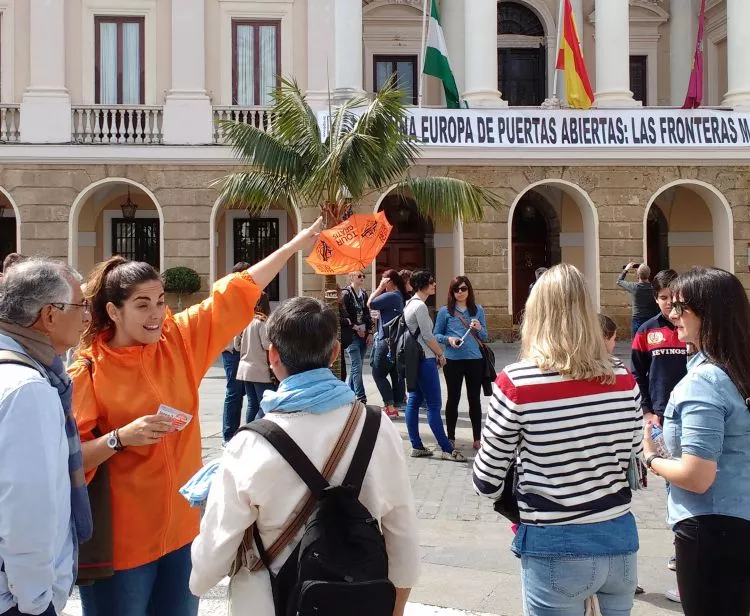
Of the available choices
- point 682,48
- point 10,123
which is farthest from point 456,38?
point 10,123

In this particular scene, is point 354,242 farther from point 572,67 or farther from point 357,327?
point 572,67

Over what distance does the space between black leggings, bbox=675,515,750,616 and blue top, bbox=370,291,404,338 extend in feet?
22.1

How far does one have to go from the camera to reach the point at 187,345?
3.13 metres

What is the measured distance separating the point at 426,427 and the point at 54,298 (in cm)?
747

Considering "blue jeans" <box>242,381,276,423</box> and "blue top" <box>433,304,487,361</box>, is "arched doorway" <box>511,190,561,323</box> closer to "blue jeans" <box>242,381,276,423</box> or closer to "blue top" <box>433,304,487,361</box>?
Result: "blue top" <box>433,304,487,361</box>

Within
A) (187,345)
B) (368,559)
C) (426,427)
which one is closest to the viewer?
(368,559)

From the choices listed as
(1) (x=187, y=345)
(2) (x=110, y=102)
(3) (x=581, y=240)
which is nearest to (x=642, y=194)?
(3) (x=581, y=240)

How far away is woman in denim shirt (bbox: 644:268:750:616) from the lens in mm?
2758

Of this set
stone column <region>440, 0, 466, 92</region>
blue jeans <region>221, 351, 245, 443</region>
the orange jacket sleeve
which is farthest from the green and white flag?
the orange jacket sleeve

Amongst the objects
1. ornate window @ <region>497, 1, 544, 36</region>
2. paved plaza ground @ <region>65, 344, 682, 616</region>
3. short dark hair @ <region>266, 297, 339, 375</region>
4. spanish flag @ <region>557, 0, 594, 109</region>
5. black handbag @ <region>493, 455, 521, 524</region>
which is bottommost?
paved plaza ground @ <region>65, 344, 682, 616</region>

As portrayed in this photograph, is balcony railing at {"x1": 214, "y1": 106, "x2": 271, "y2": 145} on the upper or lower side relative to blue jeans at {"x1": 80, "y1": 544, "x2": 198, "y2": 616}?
upper

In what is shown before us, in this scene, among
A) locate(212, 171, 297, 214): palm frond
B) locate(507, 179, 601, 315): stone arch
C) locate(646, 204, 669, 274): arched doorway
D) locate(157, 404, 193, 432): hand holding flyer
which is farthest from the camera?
locate(646, 204, 669, 274): arched doorway

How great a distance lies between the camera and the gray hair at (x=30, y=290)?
93.9 inches

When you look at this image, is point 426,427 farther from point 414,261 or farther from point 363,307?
point 414,261
